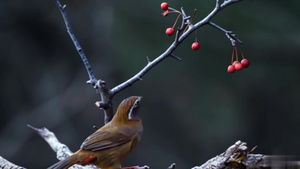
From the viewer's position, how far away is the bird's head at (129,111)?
3.73 meters

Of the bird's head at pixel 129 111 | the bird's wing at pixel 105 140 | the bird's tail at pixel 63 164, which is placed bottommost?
the bird's tail at pixel 63 164

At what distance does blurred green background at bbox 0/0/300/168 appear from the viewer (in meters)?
7.90

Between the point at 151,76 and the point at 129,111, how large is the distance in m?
4.57

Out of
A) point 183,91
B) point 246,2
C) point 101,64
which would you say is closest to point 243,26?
point 246,2

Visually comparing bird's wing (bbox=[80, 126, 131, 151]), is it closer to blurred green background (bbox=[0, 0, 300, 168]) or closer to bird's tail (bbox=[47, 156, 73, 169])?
bird's tail (bbox=[47, 156, 73, 169])

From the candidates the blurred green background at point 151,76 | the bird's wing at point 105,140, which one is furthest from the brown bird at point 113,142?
the blurred green background at point 151,76

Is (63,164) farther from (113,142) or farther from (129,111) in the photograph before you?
(129,111)

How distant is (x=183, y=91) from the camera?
845 centimetres

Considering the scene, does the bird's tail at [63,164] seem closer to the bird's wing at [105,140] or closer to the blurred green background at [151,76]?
the bird's wing at [105,140]

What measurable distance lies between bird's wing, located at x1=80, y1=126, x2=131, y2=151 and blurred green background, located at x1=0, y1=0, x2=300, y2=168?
151 inches

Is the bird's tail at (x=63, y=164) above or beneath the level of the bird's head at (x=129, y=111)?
beneath

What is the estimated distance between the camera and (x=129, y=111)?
3.77 metres

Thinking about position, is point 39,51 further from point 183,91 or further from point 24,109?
point 183,91

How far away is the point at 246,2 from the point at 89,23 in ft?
7.27
